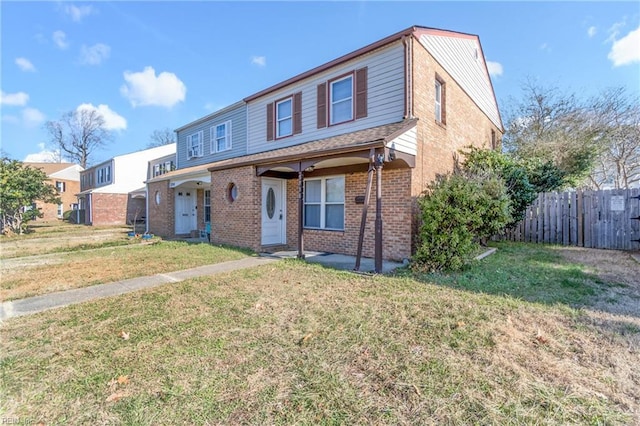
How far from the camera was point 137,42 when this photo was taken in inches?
484

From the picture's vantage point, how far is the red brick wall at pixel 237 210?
9.83 m

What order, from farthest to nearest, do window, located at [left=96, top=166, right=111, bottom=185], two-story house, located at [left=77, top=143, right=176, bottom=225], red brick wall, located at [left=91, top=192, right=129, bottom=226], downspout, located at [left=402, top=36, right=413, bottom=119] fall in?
window, located at [left=96, top=166, right=111, bottom=185], two-story house, located at [left=77, top=143, right=176, bottom=225], red brick wall, located at [left=91, top=192, right=129, bottom=226], downspout, located at [left=402, top=36, right=413, bottom=119]

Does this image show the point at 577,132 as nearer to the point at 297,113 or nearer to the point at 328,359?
the point at 297,113

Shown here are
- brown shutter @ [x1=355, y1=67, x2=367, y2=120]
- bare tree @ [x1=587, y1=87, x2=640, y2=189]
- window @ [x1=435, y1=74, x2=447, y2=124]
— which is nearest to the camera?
brown shutter @ [x1=355, y1=67, x2=367, y2=120]

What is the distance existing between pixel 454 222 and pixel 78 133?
55302 millimetres

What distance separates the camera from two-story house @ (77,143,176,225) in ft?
80.8

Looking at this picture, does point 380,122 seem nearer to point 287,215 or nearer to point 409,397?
point 287,215

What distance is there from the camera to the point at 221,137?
1430 cm

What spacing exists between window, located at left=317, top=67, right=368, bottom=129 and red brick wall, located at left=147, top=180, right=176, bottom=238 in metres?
9.36

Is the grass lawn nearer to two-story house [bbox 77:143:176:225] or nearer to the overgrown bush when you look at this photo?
the overgrown bush

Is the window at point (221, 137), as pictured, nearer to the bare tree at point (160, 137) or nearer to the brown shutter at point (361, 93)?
the brown shutter at point (361, 93)

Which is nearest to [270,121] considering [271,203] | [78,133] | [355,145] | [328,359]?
[271,203]

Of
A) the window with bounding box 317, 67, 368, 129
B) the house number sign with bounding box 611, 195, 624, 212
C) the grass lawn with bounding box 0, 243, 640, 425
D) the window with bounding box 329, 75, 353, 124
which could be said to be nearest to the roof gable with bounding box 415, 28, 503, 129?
the window with bounding box 317, 67, 368, 129

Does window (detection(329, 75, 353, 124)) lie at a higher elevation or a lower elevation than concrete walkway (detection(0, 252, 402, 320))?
higher
